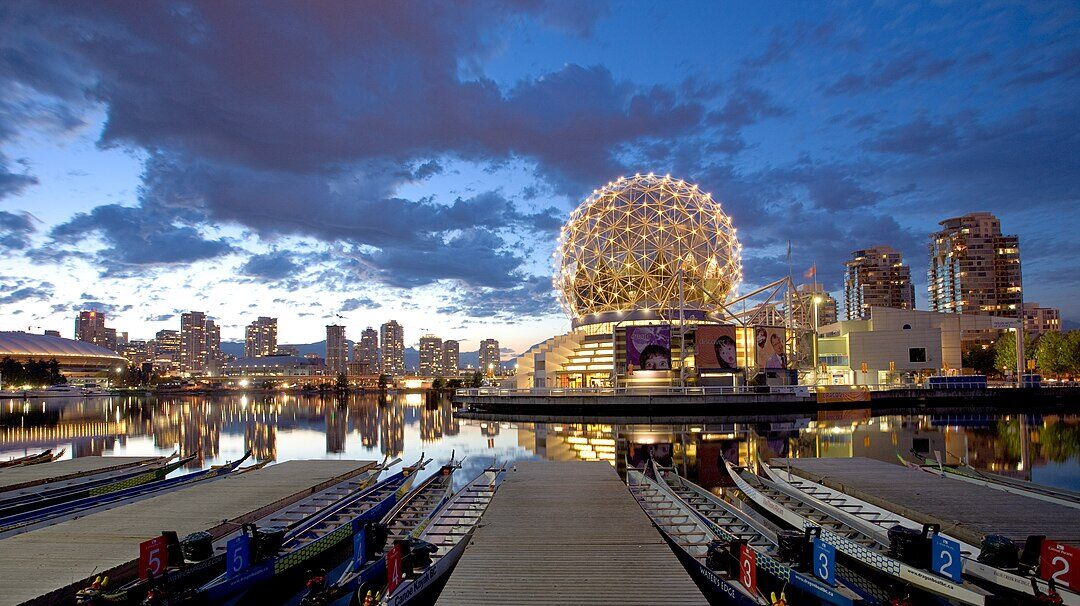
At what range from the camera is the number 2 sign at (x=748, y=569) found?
941cm

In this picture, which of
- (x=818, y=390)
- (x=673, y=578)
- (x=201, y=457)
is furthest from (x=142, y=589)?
(x=818, y=390)

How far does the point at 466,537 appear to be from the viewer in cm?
1219

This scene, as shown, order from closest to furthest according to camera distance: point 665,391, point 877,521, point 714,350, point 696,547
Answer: point 696,547, point 877,521, point 665,391, point 714,350

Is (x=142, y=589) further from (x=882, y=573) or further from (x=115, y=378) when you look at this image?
(x=115, y=378)

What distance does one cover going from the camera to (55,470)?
68.3 feet

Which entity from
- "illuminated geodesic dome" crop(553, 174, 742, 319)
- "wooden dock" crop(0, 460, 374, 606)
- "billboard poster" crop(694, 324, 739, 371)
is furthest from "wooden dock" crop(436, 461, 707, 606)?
"illuminated geodesic dome" crop(553, 174, 742, 319)

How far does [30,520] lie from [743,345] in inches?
2334

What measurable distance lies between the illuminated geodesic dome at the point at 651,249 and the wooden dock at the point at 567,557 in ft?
185

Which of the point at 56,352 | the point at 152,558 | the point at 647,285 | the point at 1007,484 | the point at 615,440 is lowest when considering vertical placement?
the point at 615,440

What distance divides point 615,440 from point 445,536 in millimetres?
22563

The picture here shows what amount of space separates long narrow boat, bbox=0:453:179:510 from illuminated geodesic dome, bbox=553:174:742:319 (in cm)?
5416

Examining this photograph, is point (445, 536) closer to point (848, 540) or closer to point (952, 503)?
point (848, 540)

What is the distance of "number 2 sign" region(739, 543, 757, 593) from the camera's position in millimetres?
9406

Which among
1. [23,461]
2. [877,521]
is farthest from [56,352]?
[877,521]
